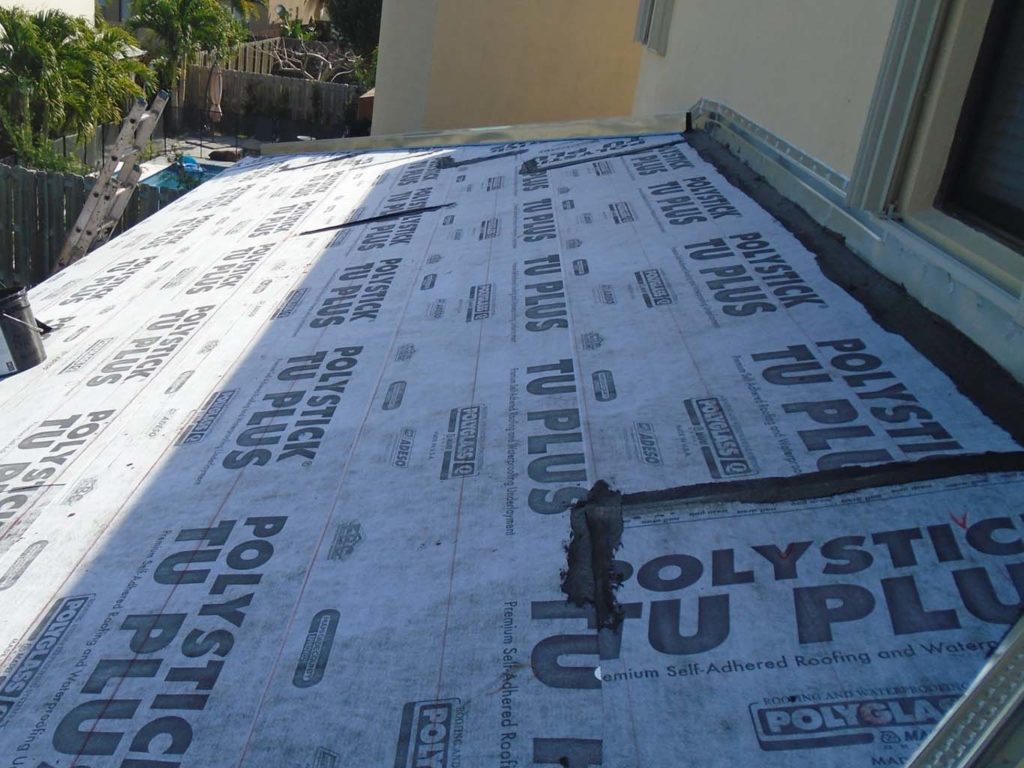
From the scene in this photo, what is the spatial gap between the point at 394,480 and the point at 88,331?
2.34 meters

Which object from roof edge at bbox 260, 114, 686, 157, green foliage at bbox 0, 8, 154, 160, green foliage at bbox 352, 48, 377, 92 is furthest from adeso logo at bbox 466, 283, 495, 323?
green foliage at bbox 352, 48, 377, 92

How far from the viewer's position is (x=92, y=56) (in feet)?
53.5

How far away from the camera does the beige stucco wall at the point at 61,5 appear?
15.6m

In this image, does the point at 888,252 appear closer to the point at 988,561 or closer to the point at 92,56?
the point at 988,561

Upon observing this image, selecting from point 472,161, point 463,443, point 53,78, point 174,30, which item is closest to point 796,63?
point 472,161

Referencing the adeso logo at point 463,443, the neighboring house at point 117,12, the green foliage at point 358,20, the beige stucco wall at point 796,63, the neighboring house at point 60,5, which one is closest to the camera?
the adeso logo at point 463,443

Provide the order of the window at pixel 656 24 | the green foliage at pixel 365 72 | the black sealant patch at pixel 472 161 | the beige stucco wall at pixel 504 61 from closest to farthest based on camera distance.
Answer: the black sealant patch at pixel 472 161 < the window at pixel 656 24 < the beige stucco wall at pixel 504 61 < the green foliage at pixel 365 72

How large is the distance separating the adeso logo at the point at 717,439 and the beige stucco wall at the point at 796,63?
1821 millimetres

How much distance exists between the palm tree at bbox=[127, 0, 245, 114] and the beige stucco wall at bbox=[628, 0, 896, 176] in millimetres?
22066

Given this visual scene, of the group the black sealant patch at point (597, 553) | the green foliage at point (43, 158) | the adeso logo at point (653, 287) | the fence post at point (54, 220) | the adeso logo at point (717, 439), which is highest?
the adeso logo at point (653, 287)

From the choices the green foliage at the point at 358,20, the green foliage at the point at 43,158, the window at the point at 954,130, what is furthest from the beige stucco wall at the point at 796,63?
the green foliage at the point at 358,20

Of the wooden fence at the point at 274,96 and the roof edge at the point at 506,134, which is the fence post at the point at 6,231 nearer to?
the roof edge at the point at 506,134

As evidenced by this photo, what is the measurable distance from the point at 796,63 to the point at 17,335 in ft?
12.5

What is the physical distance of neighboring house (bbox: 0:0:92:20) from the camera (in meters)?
15.5
